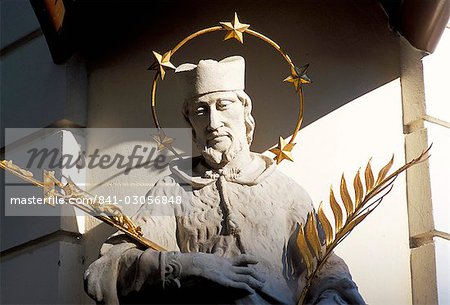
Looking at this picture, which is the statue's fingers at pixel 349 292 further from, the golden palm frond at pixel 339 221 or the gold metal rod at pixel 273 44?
the gold metal rod at pixel 273 44

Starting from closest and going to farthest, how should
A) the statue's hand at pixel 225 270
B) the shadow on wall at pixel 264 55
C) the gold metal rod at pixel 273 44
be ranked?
the statue's hand at pixel 225 270 < the gold metal rod at pixel 273 44 < the shadow on wall at pixel 264 55

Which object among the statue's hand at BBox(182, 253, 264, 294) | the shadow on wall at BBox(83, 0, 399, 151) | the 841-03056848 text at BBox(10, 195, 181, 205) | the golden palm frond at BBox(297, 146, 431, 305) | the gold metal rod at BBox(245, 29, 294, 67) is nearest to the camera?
the statue's hand at BBox(182, 253, 264, 294)

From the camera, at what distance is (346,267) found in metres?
3.73

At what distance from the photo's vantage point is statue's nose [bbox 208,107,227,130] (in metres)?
3.81

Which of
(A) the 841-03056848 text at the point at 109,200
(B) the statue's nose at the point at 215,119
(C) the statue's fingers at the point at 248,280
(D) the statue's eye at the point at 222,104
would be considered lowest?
(C) the statue's fingers at the point at 248,280

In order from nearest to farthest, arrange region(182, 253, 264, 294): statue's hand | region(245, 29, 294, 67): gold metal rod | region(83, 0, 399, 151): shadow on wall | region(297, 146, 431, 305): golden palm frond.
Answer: region(182, 253, 264, 294): statue's hand < region(297, 146, 431, 305): golden palm frond < region(245, 29, 294, 67): gold metal rod < region(83, 0, 399, 151): shadow on wall

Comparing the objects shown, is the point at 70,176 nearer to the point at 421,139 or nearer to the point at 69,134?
the point at 69,134

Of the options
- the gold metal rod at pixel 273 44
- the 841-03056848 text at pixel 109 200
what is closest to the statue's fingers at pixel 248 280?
the 841-03056848 text at pixel 109 200

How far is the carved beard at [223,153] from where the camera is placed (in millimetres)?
3832

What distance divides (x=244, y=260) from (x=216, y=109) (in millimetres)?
432

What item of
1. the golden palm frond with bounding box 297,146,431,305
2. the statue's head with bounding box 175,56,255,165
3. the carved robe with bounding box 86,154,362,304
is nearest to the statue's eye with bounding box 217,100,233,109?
the statue's head with bounding box 175,56,255,165

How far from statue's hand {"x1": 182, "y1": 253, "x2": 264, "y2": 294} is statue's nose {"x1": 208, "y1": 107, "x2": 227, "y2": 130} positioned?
367 millimetres

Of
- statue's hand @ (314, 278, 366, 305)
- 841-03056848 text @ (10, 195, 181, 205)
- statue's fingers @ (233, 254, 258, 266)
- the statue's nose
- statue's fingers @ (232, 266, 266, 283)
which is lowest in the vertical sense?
statue's hand @ (314, 278, 366, 305)

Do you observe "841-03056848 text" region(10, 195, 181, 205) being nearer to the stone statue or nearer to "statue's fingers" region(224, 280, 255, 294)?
the stone statue
